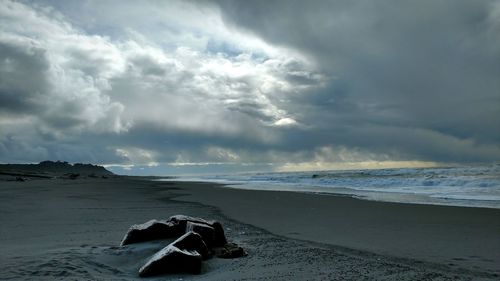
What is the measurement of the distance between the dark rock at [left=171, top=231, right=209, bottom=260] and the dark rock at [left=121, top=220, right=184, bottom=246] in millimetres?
1005

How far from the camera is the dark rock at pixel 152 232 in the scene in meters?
7.40

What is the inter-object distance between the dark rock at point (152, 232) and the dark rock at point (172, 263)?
1.44 metres

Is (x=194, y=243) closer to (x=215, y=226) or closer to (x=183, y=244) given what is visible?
(x=183, y=244)

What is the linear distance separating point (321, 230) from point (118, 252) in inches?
210

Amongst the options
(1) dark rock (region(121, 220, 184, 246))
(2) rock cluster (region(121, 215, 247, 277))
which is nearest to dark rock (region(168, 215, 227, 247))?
(2) rock cluster (region(121, 215, 247, 277))

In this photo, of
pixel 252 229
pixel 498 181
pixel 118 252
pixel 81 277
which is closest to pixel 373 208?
pixel 252 229

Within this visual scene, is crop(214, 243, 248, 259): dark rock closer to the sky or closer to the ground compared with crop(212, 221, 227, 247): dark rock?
closer to the ground

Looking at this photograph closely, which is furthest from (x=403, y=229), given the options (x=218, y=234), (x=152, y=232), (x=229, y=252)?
(x=152, y=232)

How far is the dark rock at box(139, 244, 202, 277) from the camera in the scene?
19.3 feet

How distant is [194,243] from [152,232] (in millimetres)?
1178

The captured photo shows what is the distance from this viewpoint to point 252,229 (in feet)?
34.1

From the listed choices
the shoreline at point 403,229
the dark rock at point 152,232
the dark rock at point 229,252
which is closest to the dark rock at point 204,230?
the dark rock at point 229,252

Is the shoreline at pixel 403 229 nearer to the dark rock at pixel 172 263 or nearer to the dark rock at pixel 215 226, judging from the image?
the dark rock at pixel 215 226

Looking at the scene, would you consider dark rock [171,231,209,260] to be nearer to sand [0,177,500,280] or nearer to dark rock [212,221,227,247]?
sand [0,177,500,280]
